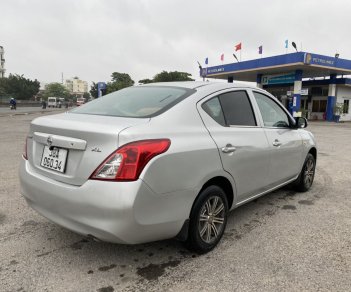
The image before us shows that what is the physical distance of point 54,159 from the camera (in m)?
2.79

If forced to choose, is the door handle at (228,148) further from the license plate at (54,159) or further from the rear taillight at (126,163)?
the license plate at (54,159)

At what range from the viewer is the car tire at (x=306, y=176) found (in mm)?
5103

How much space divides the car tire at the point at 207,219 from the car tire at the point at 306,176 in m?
2.29

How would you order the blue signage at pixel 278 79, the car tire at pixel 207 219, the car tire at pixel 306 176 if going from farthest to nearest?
the blue signage at pixel 278 79, the car tire at pixel 306 176, the car tire at pixel 207 219

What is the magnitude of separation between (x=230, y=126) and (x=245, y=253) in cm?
125

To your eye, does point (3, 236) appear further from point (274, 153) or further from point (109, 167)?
point (274, 153)

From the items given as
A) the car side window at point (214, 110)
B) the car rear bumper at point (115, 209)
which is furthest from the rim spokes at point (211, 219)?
the car side window at point (214, 110)

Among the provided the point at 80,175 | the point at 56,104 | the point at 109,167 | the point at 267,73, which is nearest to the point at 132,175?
the point at 109,167

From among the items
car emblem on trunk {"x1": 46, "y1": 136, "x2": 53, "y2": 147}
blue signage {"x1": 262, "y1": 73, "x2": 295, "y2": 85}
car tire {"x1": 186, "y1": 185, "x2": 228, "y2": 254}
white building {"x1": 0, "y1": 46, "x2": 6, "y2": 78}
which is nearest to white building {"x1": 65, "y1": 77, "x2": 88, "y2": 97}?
white building {"x1": 0, "y1": 46, "x2": 6, "y2": 78}

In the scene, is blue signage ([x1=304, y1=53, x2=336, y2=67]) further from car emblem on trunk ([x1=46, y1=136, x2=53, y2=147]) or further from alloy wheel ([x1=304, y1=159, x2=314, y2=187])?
car emblem on trunk ([x1=46, y1=136, x2=53, y2=147])

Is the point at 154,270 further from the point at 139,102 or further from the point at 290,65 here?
the point at 290,65

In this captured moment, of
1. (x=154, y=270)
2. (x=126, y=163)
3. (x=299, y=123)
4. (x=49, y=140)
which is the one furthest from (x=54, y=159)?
(x=299, y=123)

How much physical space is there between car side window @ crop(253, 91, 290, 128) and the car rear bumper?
181 centimetres

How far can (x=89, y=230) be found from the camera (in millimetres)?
2535
